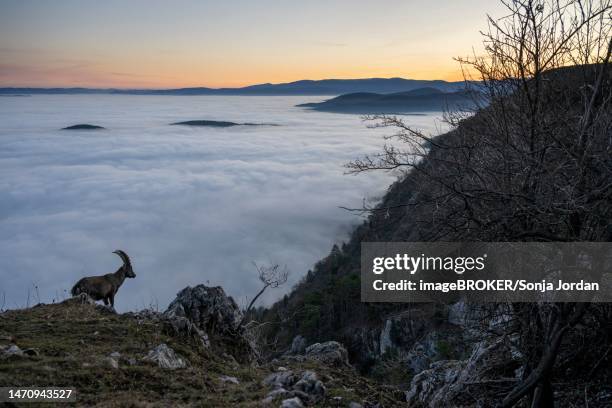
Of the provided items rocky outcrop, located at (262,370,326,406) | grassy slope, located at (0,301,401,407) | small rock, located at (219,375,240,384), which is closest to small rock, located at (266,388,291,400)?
rocky outcrop, located at (262,370,326,406)

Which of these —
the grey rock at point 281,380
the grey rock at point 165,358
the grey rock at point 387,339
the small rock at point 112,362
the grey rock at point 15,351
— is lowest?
the grey rock at point 387,339

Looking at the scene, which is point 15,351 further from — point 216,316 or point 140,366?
point 216,316

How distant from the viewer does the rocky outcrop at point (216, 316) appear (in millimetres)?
9938

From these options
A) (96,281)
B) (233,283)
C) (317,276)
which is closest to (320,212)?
(233,283)

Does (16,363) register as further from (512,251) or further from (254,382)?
(512,251)

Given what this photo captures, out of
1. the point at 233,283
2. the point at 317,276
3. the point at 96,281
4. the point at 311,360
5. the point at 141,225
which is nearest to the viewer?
the point at 311,360

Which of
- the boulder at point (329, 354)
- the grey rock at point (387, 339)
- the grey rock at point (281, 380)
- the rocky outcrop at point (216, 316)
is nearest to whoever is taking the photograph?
the grey rock at point (281, 380)

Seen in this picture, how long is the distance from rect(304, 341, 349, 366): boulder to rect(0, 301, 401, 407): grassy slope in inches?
21.3

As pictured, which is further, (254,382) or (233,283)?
(233,283)

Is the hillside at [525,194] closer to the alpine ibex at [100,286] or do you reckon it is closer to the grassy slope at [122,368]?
the grassy slope at [122,368]

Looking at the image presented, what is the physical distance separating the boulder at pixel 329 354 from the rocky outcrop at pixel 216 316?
1542 millimetres

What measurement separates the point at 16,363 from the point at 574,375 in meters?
8.84

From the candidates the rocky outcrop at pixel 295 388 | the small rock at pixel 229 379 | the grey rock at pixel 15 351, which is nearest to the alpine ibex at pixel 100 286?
the grey rock at pixel 15 351

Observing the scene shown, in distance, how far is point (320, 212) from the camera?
16962 cm
